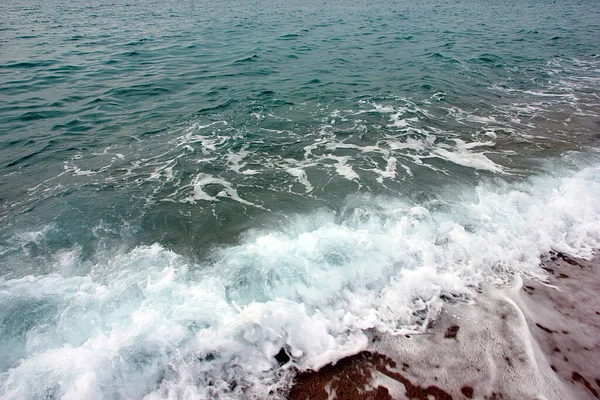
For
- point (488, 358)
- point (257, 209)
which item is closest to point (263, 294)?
point (257, 209)

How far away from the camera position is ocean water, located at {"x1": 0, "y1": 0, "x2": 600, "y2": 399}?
4715 mm

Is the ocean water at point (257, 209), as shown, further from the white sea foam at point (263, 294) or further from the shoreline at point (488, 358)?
the shoreline at point (488, 358)

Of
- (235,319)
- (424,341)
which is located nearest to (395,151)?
(424,341)

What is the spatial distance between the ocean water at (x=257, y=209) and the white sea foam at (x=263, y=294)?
0.03 metres

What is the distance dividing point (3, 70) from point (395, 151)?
23575mm

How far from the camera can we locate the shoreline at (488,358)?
4.01m

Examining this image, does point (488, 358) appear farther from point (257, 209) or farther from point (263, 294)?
point (257, 209)

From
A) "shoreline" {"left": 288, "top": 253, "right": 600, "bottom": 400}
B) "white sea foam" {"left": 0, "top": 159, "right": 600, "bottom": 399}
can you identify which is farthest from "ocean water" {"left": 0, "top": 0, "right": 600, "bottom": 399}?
"shoreline" {"left": 288, "top": 253, "right": 600, "bottom": 400}

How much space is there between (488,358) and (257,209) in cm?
564

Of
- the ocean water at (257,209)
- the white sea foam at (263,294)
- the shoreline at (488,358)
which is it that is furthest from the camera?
the ocean water at (257,209)

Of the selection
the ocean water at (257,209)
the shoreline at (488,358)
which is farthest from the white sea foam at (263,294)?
the shoreline at (488,358)

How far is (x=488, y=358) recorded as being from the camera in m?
4.34

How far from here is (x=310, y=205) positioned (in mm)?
8031

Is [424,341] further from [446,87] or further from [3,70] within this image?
[3,70]
